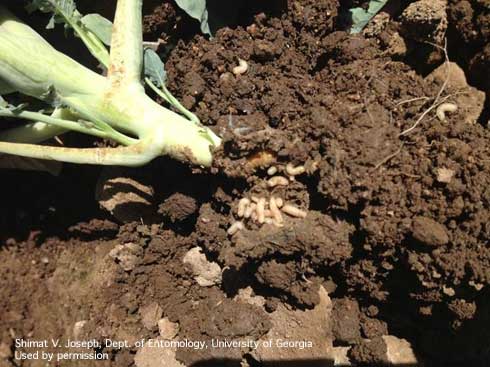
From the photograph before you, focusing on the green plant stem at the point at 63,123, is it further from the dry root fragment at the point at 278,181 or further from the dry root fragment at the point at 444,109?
the dry root fragment at the point at 444,109

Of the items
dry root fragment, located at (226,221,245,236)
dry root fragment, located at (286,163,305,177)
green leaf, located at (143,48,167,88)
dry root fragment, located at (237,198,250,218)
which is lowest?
dry root fragment, located at (226,221,245,236)

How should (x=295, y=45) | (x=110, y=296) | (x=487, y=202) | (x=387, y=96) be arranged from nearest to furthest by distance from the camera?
(x=487, y=202) → (x=387, y=96) → (x=295, y=45) → (x=110, y=296)

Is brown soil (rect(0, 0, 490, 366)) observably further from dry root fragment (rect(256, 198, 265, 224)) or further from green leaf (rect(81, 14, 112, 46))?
green leaf (rect(81, 14, 112, 46))

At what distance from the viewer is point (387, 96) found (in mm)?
1490

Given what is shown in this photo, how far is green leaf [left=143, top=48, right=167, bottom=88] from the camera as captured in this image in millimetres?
1702

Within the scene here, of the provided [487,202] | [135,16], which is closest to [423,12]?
[487,202]

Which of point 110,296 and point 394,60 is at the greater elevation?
point 394,60

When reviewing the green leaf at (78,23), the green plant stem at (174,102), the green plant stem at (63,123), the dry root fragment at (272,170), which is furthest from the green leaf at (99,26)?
the dry root fragment at (272,170)

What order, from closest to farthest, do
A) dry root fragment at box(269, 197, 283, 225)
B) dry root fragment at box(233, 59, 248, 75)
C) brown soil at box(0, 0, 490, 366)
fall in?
brown soil at box(0, 0, 490, 366) → dry root fragment at box(269, 197, 283, 225) → dry root fragment at box(233, 59, 248, 75)

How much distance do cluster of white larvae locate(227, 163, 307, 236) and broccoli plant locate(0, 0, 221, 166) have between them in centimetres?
21

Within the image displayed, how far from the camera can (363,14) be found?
5.49 ft

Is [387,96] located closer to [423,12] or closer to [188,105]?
[423,12]

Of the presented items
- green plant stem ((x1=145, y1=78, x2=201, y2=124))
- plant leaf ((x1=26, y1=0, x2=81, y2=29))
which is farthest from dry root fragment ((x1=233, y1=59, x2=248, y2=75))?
plant leaf ((x1=26, y1=0, x2=81, y2=29))

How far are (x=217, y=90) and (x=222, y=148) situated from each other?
0.29 metres
